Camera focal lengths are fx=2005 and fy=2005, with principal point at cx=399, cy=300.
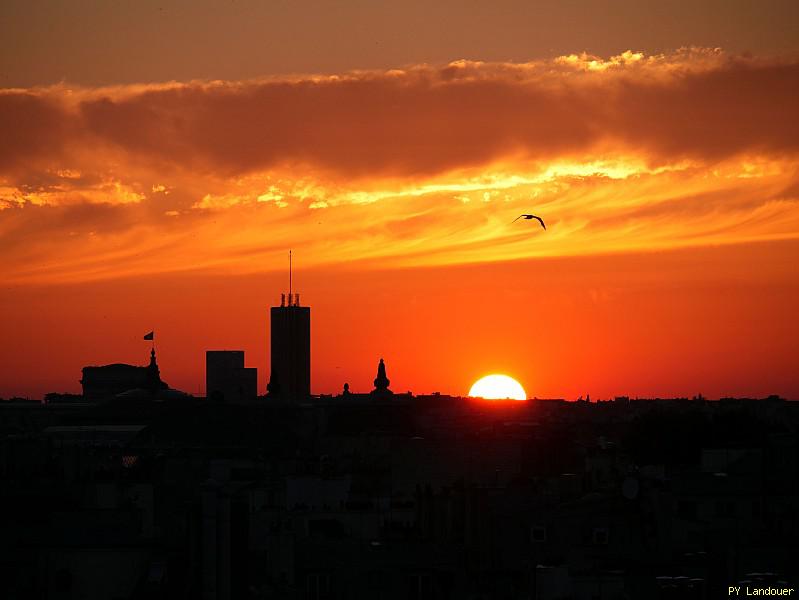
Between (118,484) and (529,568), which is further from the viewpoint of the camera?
(118,484)

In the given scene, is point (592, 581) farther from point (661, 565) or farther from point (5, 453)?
point (5, 453)

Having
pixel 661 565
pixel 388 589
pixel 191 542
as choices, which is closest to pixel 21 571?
pixel 191 542

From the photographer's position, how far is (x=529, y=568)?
151ft

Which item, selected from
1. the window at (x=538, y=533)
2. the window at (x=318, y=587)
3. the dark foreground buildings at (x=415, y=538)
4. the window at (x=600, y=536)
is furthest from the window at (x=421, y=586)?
the window at (x=538, y=533)

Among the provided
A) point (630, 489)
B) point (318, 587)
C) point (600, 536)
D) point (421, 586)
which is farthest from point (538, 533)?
point (318, 587)

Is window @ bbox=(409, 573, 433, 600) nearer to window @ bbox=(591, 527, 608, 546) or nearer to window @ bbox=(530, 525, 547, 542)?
window @ bbox=(591, 527, 608, 546)

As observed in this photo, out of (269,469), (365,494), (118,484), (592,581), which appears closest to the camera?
(592,581)

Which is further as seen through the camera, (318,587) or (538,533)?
(538,533)

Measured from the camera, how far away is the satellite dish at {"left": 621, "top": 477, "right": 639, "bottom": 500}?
5231 centimetres

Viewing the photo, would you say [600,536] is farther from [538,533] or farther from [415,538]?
[415,538]

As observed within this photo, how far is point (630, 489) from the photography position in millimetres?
52594

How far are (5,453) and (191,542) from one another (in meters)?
57.4

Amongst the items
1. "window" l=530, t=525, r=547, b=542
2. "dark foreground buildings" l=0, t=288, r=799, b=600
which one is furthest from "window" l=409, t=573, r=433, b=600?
"window" l=530, t=525, r=547, b=542

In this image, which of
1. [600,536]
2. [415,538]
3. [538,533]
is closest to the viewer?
[415,538]
